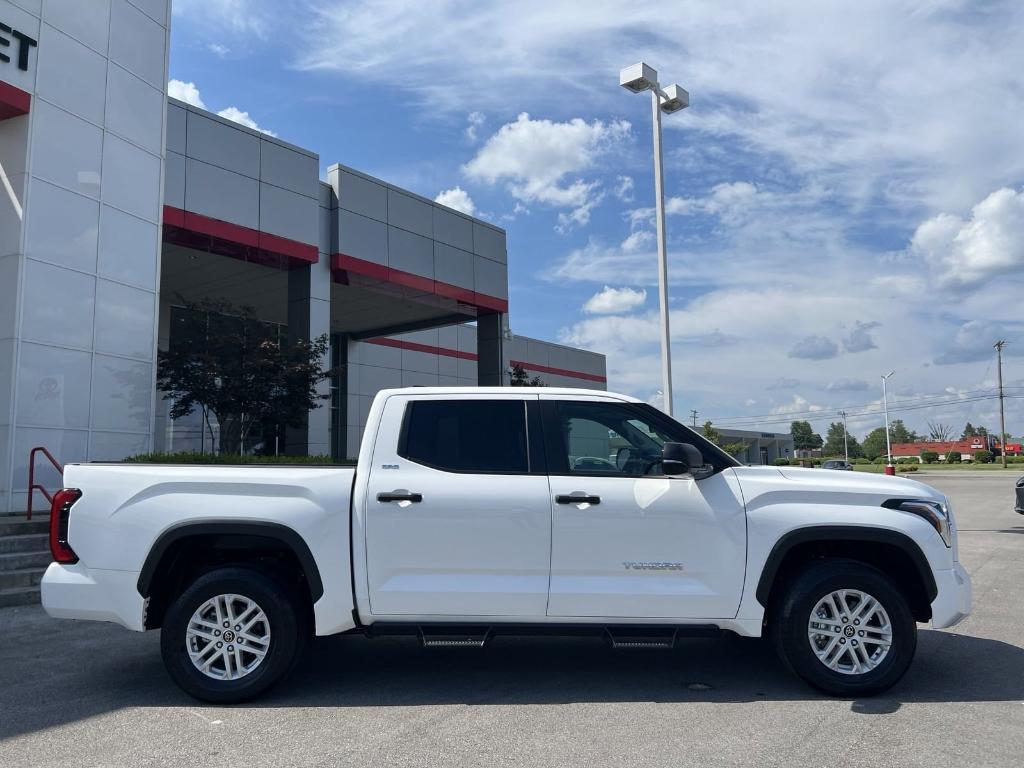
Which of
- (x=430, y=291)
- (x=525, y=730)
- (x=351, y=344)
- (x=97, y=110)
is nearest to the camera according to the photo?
(x=525, y=730)

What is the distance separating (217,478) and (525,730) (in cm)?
245

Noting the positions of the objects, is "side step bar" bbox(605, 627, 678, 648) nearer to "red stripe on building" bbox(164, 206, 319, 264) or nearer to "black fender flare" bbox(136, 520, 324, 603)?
"black fender flare" bbox(136, 520, 324, 603)

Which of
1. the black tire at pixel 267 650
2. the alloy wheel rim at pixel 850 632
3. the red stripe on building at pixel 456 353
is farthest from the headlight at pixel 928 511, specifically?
the red stripe on building at pixel 456 353

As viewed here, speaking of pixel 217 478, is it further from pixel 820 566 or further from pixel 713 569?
pixel 820 566

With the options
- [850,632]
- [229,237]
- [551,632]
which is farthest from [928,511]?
[229,237]

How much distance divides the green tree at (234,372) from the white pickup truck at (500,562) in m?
10.9

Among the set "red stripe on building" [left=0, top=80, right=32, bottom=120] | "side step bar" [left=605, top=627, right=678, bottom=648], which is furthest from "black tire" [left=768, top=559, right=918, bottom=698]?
"red stripe on building" [left=0, top=80, right=32, bottom=120]

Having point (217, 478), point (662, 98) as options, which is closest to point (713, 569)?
A: point (217, 478)

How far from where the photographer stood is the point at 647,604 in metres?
5.07

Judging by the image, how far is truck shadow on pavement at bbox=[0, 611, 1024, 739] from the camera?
16.8ft

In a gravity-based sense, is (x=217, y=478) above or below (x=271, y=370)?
below

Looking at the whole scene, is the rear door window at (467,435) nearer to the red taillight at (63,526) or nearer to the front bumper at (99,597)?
the front bumper at (99,597)

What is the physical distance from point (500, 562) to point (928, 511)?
273 centimetres

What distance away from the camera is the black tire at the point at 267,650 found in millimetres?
5031
